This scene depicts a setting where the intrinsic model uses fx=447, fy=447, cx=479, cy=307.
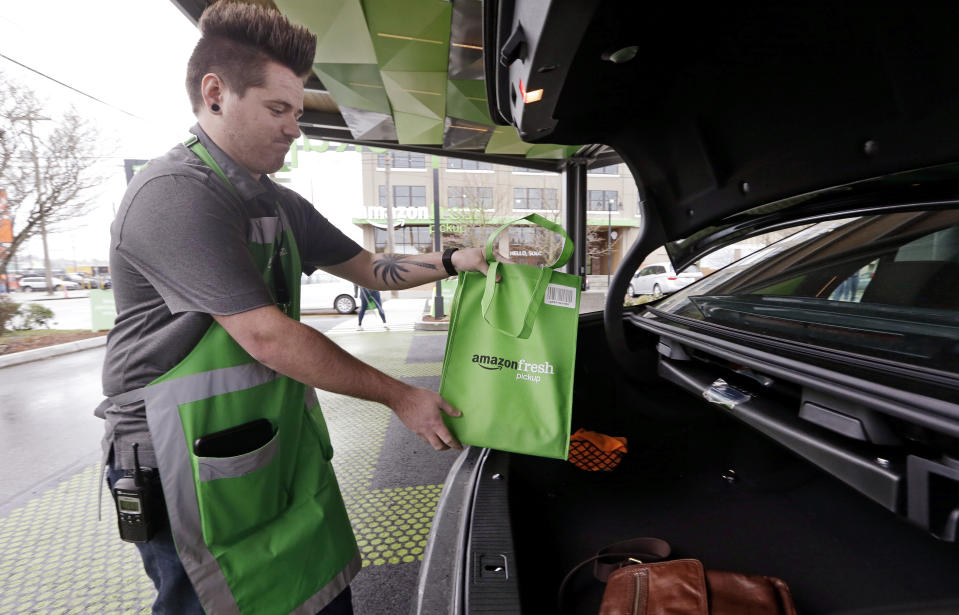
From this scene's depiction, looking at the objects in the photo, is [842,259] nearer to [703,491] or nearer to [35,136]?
[703,491]

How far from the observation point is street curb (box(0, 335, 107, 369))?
7.00 m

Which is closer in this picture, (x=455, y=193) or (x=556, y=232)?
(x=556, y=232)

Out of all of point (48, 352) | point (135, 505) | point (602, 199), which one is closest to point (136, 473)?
point (135, 505)

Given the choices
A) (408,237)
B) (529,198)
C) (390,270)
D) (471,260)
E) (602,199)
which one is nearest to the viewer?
(471,260)

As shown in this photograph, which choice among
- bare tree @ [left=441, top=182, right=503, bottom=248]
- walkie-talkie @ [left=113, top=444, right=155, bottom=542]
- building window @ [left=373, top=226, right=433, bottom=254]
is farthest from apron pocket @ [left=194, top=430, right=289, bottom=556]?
building window @ [left=373, top=226, right=433, bottom=254]

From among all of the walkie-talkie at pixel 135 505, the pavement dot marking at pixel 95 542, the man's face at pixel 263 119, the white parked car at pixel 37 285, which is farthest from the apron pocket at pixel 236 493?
the white parked car at pixel 37 285

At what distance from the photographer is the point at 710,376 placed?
119cm

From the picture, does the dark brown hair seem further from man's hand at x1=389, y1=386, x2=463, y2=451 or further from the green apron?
man's hand at x1=389, y1=386, x2=463, y2=451

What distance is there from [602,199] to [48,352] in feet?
77.4

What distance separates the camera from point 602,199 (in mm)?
25125

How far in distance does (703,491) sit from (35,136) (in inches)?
463

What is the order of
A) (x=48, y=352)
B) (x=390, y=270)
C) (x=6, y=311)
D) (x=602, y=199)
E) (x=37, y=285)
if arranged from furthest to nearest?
(x=37, y=285)
(x=602, y=199)
(x=6, y=311)
(x=48, y=352)
(x=390, y=270)

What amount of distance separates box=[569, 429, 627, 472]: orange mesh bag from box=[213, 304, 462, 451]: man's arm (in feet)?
2.22

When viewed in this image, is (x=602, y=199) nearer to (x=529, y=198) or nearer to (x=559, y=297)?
(x=529, y=198)
